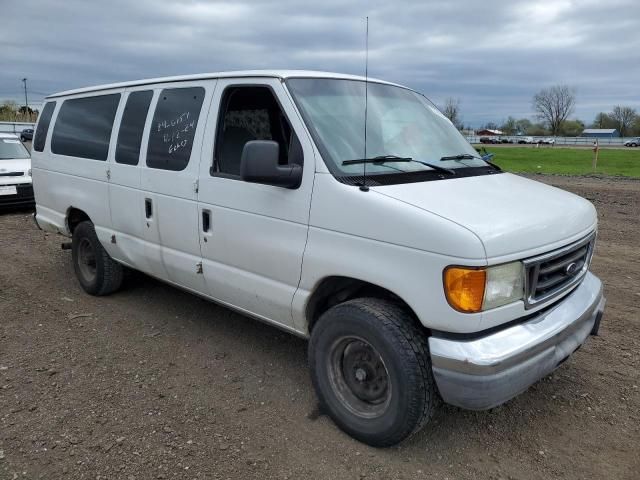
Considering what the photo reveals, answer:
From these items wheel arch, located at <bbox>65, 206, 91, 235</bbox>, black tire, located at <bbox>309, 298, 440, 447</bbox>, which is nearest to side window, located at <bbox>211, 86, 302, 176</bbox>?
black tire, located at <bbox>309, 298, 440, 447</bbox>

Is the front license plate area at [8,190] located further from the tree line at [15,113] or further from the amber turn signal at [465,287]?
the tree line at [15,113]

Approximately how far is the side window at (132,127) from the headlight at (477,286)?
308cm

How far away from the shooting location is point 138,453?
3111 millimetres

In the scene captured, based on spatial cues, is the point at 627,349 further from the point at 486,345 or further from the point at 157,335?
the point at 157,335

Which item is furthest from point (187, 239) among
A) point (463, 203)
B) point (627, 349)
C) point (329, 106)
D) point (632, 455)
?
point (627, 349)

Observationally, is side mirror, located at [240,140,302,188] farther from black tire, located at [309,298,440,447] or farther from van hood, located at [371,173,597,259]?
black tire, located at [309,298,440,447]

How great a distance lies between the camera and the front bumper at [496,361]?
268cm

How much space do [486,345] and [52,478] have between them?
2.40 meters

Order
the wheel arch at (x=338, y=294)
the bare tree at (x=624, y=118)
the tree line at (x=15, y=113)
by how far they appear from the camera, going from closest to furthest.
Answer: the wheel arch at (x=338, y=294)
the tree line at (x=15, y=113)
the bare tree at (x=624, y=118)

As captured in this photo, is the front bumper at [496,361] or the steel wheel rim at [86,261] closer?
the front bumper at [496,361]

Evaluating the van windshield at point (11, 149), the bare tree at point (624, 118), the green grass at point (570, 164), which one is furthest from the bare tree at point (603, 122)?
the van windshield at point (11, 149)

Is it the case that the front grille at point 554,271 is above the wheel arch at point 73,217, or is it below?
above

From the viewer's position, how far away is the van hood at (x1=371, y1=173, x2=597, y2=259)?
2.72 m

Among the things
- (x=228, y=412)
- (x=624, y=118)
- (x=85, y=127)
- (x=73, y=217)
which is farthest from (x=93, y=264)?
(x=624, y=118)
